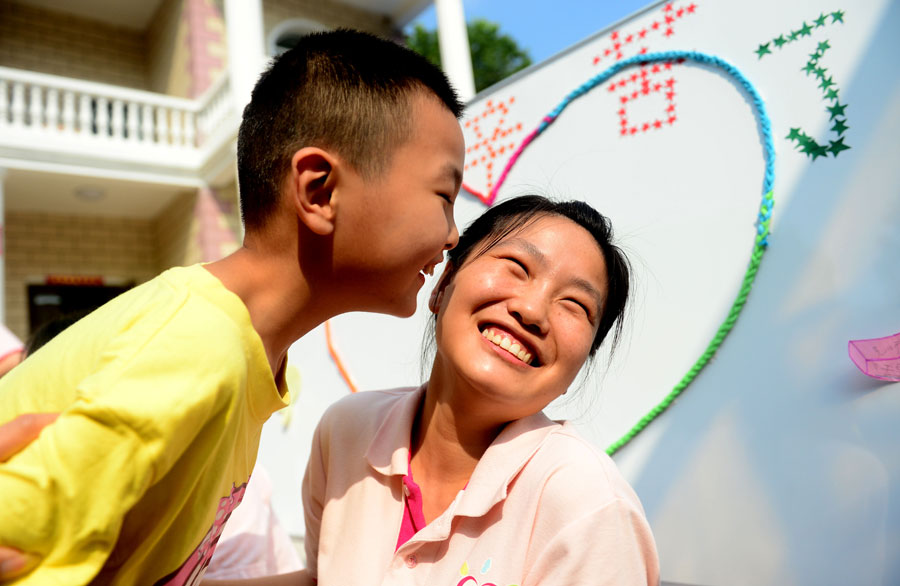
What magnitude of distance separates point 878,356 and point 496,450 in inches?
34.2

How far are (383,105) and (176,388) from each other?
45 centimetres

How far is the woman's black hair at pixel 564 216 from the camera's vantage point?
1.05 meters

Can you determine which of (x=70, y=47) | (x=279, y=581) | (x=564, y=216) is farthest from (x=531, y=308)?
(x=70, y=47)

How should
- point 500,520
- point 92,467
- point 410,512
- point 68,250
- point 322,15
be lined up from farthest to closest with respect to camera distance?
point 322,15
point 68,250
point 410,512
point 500,520
point 92,467

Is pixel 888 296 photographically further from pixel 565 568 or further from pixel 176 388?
pixel 176 388

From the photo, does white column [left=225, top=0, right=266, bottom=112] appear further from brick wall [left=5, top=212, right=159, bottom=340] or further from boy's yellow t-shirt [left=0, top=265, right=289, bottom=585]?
boy's yellow t-shirt [left=0, top=265, right=289, bottom=585]

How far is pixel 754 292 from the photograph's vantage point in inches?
59.1

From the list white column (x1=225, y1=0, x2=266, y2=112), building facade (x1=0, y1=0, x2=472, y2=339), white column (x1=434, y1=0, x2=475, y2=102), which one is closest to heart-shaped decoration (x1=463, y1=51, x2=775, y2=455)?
white column (x1=434, y1=0, x2=475, y2=102)

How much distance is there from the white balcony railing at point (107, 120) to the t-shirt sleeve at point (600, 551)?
546cm

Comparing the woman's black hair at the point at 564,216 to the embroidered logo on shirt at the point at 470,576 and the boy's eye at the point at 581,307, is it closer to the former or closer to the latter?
the boy's eye at the point at 581,307

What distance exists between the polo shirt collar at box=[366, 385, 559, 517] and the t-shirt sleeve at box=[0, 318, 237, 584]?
0.40 metres

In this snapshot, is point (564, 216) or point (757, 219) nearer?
point (564, 216)

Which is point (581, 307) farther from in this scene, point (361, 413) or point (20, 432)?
point (20, 432)

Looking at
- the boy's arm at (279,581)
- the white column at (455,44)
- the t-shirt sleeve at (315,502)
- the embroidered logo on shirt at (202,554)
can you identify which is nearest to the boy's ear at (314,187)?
the embroidered logo on shirt at (202,554)
